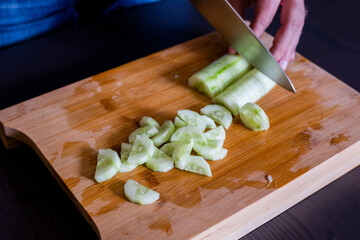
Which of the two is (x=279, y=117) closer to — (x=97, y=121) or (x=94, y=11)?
(x=97, y=121)

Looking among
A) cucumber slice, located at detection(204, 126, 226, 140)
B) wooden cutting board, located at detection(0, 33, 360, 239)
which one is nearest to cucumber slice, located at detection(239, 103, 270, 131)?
wooden cutting board, located at detection(0, 33, 360, 239)

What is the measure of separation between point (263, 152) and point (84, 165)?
74 centimetres

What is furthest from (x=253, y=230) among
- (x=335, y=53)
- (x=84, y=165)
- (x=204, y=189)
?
(x=335, y=53)

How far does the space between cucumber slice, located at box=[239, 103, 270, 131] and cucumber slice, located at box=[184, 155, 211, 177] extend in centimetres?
32

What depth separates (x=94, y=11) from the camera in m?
2.80

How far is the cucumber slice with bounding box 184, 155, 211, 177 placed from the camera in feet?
5.27

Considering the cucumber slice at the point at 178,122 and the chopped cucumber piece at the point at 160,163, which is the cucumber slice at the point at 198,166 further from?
the cucumber slice at the point at 178,122

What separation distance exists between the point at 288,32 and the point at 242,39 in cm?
29

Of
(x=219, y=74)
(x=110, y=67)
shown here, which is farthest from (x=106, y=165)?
(x=110, y=67)

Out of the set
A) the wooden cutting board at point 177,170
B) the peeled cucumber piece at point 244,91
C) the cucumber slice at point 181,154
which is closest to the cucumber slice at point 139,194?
the wooden cutting board at point 177,170

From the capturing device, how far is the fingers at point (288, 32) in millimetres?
2102

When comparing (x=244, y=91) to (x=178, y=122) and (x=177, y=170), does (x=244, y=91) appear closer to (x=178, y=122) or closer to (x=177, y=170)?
(x=178, y=122)

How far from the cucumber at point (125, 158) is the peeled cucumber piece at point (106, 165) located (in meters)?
0.02

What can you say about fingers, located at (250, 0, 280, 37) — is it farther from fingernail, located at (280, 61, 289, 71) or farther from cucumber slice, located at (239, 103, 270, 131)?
cucumber slice, located at (239, 103, 270, 131)
